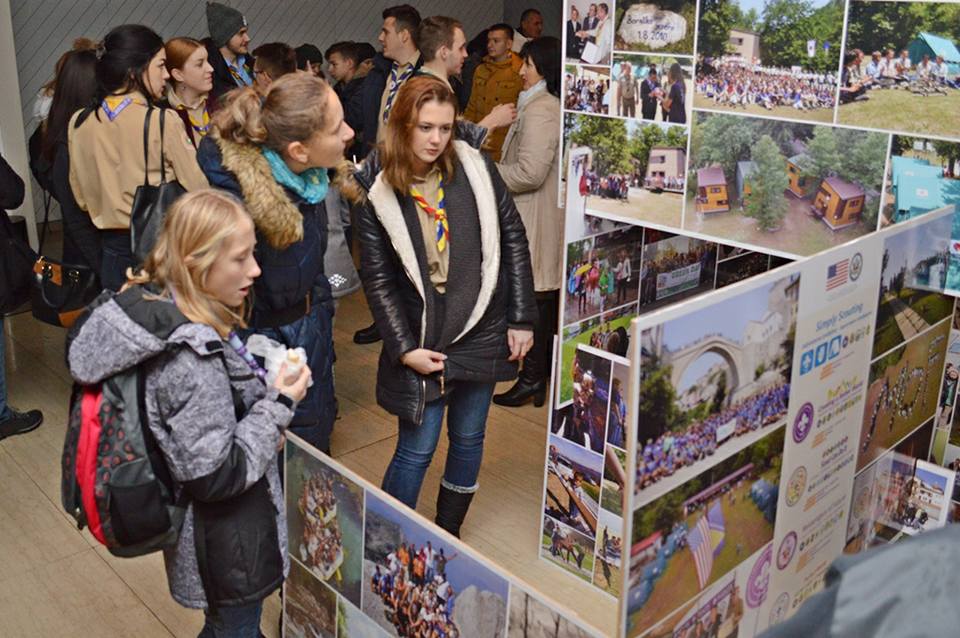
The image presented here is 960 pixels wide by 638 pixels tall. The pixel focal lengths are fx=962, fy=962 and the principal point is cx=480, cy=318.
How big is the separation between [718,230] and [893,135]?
2.05 ft

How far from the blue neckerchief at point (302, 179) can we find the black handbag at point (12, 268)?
1.93 m

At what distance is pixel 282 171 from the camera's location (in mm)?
2705

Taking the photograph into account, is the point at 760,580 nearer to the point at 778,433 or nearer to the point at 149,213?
the point at 778,433

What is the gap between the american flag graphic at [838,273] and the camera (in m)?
2.04

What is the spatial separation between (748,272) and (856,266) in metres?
1.65

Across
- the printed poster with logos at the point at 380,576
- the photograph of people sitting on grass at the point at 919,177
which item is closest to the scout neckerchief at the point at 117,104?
the printed poster with logos at the point at 380,576

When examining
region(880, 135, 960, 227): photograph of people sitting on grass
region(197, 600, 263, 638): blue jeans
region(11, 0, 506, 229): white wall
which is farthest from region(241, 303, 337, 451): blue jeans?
region(11, 0, 506, 229): white wall

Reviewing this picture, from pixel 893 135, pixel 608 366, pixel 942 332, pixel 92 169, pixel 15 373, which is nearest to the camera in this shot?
pixel 893 135

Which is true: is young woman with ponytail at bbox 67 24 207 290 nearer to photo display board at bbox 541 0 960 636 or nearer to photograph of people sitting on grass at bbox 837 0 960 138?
photo display board at bbox 541 0 960 636

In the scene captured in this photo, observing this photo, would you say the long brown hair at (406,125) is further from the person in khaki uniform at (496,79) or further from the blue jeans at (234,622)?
the person in khaki uniform at (496,79)

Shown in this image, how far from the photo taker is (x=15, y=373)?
5.08 metres

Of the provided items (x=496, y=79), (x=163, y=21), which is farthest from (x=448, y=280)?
(x=163, y=21)

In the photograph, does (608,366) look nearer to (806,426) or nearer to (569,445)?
(569,445)

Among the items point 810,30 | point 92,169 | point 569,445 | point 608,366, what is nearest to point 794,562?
point 608,366
